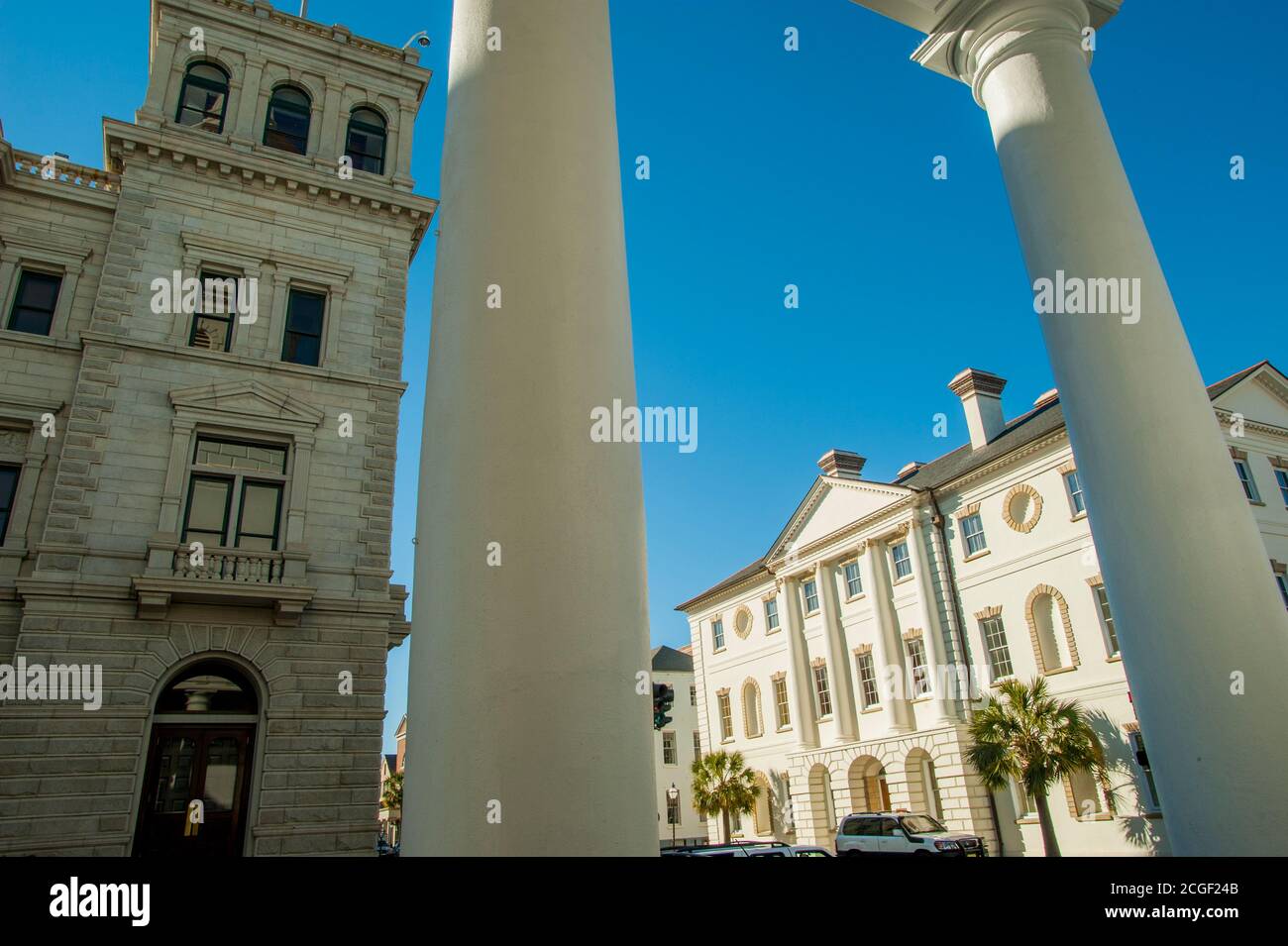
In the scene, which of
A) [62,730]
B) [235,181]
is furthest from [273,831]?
[235,181]

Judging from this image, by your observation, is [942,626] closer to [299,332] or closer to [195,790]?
[299,332]

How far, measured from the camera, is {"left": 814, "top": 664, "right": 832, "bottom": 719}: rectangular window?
42.1m

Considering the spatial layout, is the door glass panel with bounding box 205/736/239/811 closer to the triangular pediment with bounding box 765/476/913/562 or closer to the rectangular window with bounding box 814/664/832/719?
the triangular pediment with bounding box 765/476/913/562

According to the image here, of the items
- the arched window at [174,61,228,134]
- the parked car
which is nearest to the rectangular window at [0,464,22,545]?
the arched window at [174,61,228,134]

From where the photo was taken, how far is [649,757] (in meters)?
2.46

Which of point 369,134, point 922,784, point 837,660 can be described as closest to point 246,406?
point 369,134

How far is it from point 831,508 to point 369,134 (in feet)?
95.0

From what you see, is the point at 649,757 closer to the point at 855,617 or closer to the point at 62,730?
the point at 62,730

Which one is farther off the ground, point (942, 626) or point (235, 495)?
point (942, 626)

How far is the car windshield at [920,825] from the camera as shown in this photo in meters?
28.9

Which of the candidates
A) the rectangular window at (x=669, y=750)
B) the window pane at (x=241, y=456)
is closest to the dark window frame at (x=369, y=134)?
the window pane at (x=241, y=456)

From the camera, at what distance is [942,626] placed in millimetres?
36688
